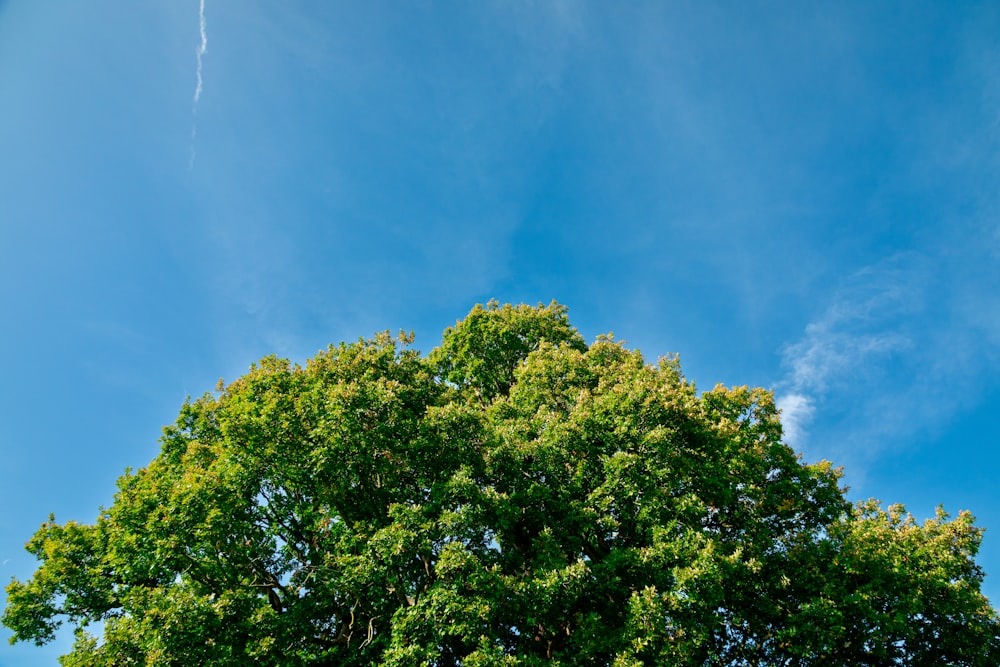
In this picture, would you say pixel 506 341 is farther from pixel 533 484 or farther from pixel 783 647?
pixel 783 647

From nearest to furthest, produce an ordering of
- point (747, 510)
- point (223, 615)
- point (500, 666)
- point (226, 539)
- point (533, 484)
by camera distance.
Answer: point (500, 666)
point (223, 615)
point (226, 539)
point (533, 484)
point (747, 510)

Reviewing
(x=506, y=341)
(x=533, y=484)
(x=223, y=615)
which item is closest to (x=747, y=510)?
(x=533, y=484)

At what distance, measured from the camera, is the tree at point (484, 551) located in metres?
13.9

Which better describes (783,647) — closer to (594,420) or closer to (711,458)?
(711,458)

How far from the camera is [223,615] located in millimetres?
13305

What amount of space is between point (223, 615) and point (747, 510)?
17115mm

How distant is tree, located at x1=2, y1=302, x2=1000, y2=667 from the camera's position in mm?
13883

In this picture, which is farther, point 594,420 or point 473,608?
point 594,420

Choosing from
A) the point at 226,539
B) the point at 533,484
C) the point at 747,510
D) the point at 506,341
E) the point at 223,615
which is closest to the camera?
the point at 223,615

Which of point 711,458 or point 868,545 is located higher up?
point 711,458

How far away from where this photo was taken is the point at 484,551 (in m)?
16.5

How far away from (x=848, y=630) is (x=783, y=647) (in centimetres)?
210

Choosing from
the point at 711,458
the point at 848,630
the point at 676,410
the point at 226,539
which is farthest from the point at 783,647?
the point at 226,539

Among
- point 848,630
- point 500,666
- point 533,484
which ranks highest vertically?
point 533,484
